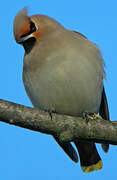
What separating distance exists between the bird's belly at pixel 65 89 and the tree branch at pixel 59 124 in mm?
694

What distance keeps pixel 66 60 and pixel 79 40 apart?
0.63 metres

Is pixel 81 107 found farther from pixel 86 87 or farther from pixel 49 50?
pixel 49 50

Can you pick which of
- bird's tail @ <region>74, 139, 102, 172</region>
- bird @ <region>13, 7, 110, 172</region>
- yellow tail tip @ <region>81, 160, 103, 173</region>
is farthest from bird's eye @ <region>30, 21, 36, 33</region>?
yellow tail tip @ <region>81, 160, 103, 173</region>

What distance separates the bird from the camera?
15.5 feet

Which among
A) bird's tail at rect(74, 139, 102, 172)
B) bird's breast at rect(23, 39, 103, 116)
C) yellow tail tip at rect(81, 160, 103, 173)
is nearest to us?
bird's breast at rect(23, 39, 103, 116)

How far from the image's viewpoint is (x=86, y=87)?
4.89m

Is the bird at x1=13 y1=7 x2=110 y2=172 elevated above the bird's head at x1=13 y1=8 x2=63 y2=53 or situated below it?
below

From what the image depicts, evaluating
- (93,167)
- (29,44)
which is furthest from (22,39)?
(93,167)

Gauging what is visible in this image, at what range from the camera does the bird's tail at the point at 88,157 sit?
18.3 feet

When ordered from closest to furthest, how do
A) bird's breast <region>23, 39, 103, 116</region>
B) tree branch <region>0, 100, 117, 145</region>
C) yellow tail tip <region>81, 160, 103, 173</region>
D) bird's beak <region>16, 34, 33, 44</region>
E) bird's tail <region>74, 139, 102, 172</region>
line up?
tree branch <region>0, 100, 117, 145</region> < bird's breast <region>23, 39, 103, 116</region> < bird's beak <region>16, 34, 33, 44</region> < bird's tail <region>74, 139, 102, 172</region> < yellow tail tip <region>81, 160, 103, 173</region>

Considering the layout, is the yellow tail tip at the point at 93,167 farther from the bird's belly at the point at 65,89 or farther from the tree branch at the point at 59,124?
the tree branch at the point at 59,124

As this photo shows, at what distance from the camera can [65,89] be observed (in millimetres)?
4777

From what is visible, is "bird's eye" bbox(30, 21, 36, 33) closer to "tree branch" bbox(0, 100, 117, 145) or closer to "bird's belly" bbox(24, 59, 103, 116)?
"bird's belly" bbox(24, 59, 103, 116)

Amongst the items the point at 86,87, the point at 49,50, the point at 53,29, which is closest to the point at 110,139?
the point at 86,87
